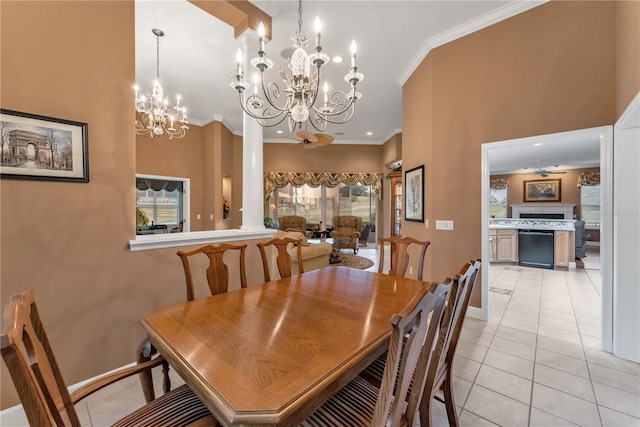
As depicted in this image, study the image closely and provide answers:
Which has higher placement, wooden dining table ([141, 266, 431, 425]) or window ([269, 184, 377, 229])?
window ([269, 184, 377, 229])

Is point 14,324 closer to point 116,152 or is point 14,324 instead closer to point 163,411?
point 163,411

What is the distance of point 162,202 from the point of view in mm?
6957

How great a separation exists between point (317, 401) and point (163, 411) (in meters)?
0.70

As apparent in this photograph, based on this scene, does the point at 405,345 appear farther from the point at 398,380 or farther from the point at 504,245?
the point at 504,245

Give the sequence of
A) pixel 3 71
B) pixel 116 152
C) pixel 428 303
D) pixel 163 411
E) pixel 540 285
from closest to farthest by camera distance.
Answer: pixel 428 303
pixel 163 411
pixel 3 71
pixel 116 152
pixel 540 285

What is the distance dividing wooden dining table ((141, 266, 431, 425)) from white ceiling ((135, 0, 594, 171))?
9.56 feet

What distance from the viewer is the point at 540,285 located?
Answer: 4332mm

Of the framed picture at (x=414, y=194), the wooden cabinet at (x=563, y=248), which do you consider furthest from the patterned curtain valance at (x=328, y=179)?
the wooden cabinet at (x=563, y=248)

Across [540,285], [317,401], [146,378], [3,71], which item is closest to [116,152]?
[3,71]

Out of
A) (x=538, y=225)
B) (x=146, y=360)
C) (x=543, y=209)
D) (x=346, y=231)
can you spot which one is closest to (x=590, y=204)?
(x=543, y=209)

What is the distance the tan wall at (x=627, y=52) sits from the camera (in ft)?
6.03

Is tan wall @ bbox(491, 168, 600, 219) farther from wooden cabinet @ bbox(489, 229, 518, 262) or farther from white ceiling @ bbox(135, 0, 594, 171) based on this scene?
white ceiling @ bbox(135, 0, 594, 171)

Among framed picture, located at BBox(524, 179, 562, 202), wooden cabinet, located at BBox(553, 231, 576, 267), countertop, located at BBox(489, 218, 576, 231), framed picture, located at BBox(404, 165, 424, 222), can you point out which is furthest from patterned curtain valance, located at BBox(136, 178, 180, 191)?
framed picture, located at BBox(524, 179, 562, 202)

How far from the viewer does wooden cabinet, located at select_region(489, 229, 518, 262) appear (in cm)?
Result: 571
